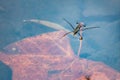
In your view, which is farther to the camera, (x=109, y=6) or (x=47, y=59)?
(x=109, y=6)

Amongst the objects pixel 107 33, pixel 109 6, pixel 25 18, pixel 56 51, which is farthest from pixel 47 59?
pixel 109 6

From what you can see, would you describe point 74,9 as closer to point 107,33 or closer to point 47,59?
point 107,33

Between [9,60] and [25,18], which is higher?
[25,18]

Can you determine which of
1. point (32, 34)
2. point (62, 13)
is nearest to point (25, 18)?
point (32, 34)

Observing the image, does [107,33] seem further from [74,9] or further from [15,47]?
[15,47]

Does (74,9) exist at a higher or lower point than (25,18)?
higher

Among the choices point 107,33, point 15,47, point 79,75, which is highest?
point 107,33

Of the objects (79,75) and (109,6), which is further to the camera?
(109,6)

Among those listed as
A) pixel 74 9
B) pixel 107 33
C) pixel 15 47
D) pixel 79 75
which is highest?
pixel 74 9
